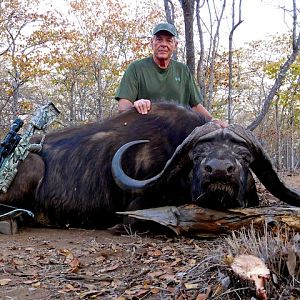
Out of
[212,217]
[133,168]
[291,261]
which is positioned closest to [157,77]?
[133,168]

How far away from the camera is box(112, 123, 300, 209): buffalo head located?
153 inches

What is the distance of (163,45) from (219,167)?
2.66 metres

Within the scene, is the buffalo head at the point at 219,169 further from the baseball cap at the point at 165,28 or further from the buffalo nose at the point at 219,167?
the baseball cap at the point at 165,28

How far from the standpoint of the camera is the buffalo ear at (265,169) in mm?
4277

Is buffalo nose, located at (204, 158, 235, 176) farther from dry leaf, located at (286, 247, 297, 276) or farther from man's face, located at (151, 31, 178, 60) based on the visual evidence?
man's face, located at (151, 31, 178, 60)

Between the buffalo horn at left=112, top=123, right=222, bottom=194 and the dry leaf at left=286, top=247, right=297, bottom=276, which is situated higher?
the buffalo horn at left=112, top=123, right=222, bottom=194

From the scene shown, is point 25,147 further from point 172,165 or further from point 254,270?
point 254,270

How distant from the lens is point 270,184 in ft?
15.0

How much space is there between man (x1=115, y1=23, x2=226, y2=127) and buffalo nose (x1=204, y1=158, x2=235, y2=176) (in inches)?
83.9

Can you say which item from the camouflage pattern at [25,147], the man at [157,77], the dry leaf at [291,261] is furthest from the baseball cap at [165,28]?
the dry leaf at [291,261]

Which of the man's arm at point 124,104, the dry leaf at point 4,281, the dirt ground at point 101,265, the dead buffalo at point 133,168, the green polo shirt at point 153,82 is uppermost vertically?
the green polo shirt at point 153,82

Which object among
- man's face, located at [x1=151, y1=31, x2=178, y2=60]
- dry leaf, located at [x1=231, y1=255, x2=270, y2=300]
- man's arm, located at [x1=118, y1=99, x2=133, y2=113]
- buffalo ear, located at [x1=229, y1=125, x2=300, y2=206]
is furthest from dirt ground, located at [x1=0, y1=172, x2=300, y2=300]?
man's face, located at [x1=151, y1=31, x2=178, y2=60]

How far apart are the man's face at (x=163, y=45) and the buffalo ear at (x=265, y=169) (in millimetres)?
2021

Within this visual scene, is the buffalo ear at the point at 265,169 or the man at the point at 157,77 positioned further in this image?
the man at the point at 157,77
